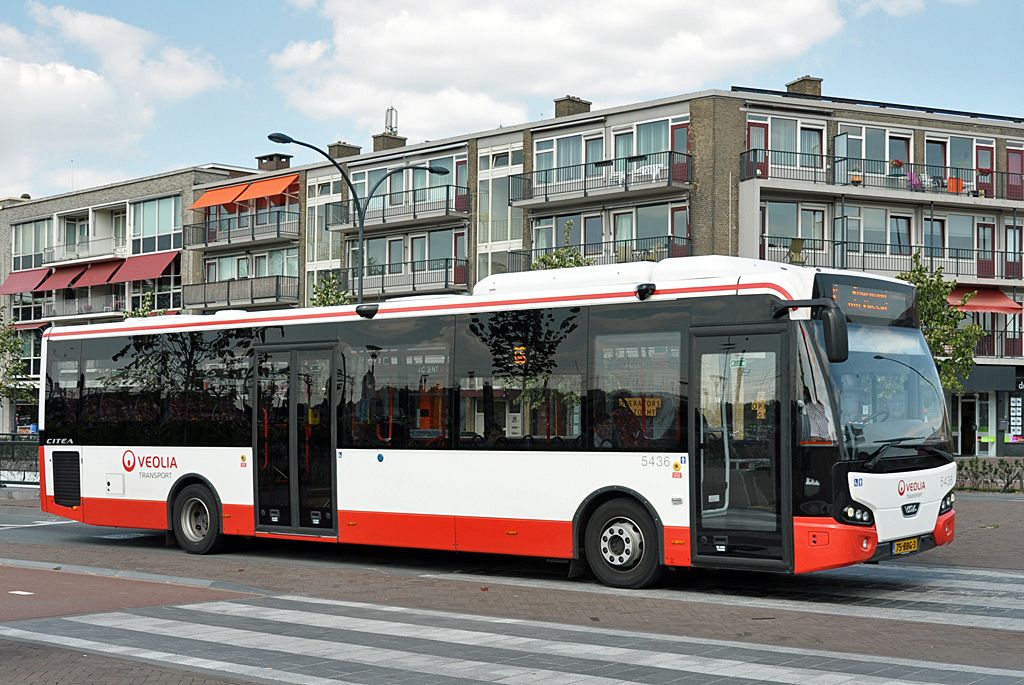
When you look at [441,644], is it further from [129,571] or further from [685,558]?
[129,571]

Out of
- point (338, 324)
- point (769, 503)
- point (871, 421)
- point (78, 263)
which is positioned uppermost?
point (78, 263)

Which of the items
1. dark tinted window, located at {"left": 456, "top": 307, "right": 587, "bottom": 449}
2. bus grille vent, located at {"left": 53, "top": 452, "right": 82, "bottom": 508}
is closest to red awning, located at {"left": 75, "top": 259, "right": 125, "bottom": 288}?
bus grille vent, located at {"left": 53, "top": 452, "right": 82, "bottom": 508}

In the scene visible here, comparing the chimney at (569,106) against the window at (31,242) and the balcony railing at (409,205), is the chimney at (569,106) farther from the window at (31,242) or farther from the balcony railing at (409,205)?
the window at (31,242)

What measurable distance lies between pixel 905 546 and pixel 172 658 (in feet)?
22.1

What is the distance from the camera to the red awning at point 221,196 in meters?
57.2

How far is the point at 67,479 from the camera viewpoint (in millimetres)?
17469

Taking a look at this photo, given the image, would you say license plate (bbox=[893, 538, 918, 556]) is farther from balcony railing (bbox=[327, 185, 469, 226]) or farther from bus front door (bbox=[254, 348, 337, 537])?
balcony railing (bbox=[327, 185, 469, 226])

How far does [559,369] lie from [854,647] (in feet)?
15.8

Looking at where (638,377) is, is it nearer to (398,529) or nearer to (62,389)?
(398,529)

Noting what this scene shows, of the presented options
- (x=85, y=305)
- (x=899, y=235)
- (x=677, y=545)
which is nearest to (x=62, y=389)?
(x=677, y=545)

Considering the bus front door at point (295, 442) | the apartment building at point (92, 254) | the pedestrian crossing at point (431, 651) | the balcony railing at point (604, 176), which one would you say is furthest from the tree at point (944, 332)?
the apartment building at point (92, 254)

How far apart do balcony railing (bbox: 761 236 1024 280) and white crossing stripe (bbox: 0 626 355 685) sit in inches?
1401

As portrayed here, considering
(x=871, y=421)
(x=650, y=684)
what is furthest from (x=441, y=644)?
(x=871, y=421)

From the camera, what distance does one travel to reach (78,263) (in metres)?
64.8
